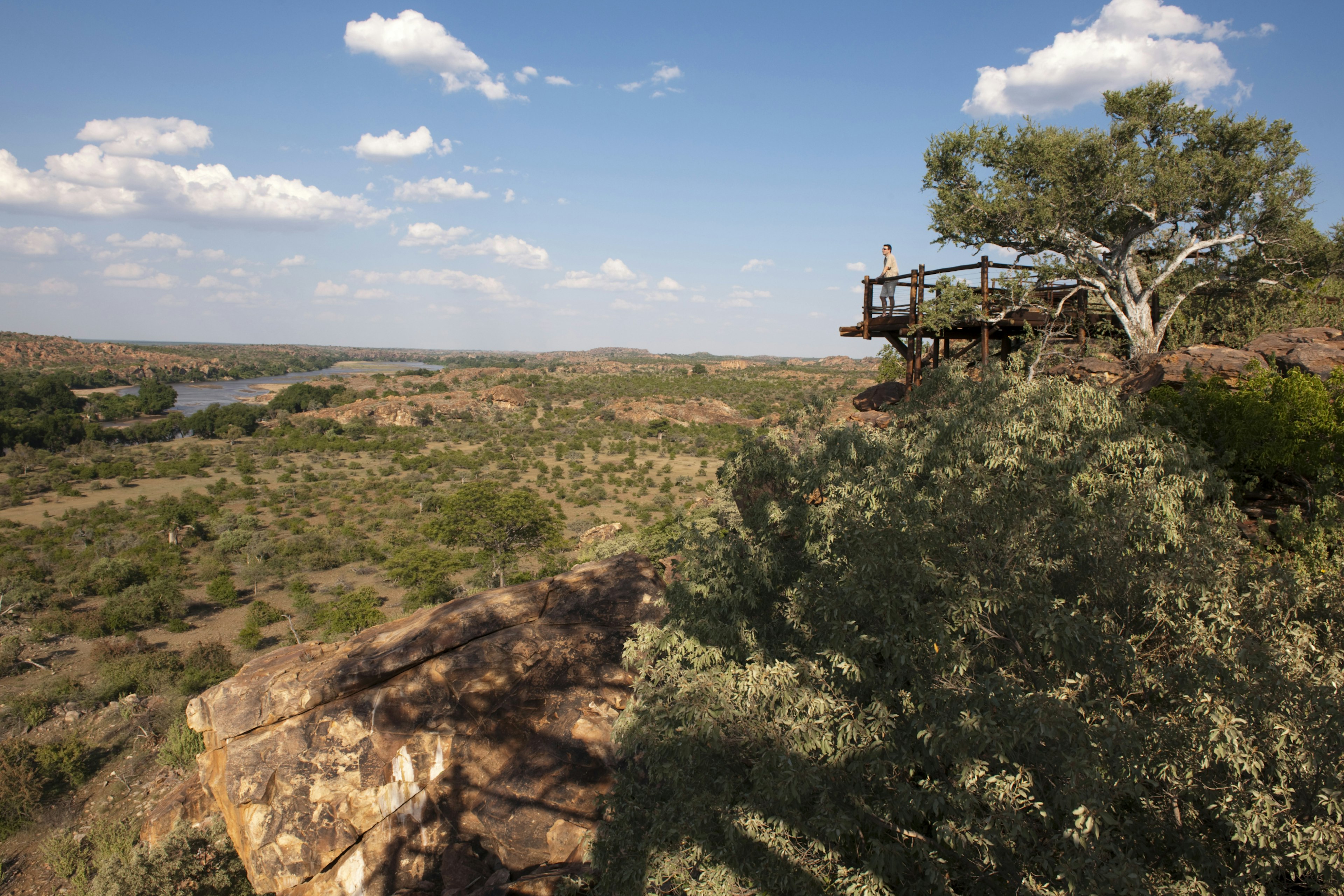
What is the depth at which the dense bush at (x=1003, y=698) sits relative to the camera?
11.5 feet

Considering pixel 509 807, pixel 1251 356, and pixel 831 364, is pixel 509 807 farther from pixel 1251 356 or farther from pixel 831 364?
pixel 831 364

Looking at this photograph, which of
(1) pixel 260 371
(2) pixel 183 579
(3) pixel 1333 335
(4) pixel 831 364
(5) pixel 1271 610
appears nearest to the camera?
(5) pixel 1271 610

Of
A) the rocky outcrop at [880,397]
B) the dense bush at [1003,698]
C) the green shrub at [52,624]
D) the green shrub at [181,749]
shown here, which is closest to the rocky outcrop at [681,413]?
the rocky outcrop at [880,397]

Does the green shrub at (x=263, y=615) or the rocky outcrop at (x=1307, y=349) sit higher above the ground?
the rocky outcrop at (x=1307, y=349)

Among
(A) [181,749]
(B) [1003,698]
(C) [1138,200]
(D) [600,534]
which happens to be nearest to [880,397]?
(C) [1138,200]

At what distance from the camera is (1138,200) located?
11.5 meters

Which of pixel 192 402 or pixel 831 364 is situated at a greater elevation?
pixel 831 364

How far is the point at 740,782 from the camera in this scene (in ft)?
16.4

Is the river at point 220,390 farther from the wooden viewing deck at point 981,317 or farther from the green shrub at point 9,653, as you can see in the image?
the wooden viewing deck at point 981,317

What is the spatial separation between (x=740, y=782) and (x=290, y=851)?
7.49m

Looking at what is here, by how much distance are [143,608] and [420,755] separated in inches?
718

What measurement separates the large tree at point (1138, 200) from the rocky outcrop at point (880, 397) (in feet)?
11.2

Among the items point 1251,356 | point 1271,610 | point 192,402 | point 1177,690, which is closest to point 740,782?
point 1177,690

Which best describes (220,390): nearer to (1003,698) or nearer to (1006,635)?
(1006,635)
